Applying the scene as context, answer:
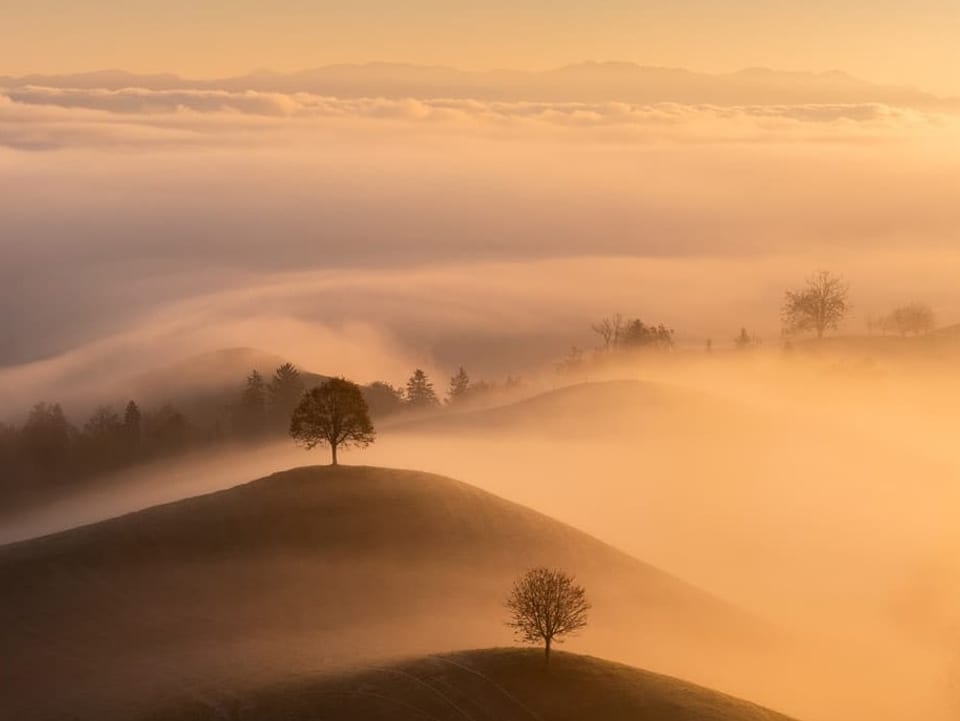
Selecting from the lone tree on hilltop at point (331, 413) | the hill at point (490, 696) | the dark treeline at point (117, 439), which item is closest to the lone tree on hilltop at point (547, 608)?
the hill at point (490, 696)

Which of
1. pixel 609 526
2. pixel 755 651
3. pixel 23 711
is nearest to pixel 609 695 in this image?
pixel 755 651

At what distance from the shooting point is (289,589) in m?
93.0

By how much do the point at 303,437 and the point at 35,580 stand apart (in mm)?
27869

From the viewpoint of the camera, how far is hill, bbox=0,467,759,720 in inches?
3091

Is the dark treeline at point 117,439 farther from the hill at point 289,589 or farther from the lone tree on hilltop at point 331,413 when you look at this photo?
the hill at point 289,589

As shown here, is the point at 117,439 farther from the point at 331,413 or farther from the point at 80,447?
the point at 331,413

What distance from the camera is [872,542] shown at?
12425 centimetres

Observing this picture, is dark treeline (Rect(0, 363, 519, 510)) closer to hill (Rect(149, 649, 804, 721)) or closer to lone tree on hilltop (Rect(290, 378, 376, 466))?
lone tree on hilltop (Rect(290, 378, 376, 466))

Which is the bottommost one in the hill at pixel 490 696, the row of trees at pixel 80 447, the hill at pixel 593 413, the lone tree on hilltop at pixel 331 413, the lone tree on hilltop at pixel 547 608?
the hill at pixel 490 696

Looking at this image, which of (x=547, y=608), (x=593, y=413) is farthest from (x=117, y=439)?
(x=547, y=608)

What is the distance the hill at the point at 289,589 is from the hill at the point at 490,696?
A: 467 cm

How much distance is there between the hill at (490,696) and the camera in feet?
219

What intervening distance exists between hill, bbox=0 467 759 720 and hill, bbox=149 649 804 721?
15.3 ft

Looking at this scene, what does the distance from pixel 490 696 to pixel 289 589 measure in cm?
2927
